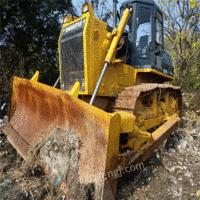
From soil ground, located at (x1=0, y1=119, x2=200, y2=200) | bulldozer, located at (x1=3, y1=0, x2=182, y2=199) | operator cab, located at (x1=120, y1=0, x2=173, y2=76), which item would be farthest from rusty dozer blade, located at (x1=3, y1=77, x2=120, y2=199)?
operator cab, located at (x1=120, y1=0, x2=173, y2=76)

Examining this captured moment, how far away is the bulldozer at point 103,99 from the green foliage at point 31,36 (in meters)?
4.15

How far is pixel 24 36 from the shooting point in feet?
21.8

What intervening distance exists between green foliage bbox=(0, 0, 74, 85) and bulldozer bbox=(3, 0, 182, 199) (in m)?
4.15

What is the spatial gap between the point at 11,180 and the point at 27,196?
0.37 metres

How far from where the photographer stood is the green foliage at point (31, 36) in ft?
20.3

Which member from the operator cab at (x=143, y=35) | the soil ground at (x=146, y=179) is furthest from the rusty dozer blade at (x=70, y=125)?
the operator cab at (x=143, y=35)

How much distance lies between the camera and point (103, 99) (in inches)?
113

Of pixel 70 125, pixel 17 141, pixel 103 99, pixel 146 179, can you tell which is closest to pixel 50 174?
pixel 70 125

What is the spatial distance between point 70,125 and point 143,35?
2.60 meters

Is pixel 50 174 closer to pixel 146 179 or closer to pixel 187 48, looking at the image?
pixel 146 179

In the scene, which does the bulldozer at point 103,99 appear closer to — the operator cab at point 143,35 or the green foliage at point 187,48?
the operator cab at point 143,35

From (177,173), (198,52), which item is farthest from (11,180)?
(198,52)

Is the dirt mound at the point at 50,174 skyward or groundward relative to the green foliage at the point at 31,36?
groundward

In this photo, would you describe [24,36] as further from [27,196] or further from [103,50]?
[27,196]
